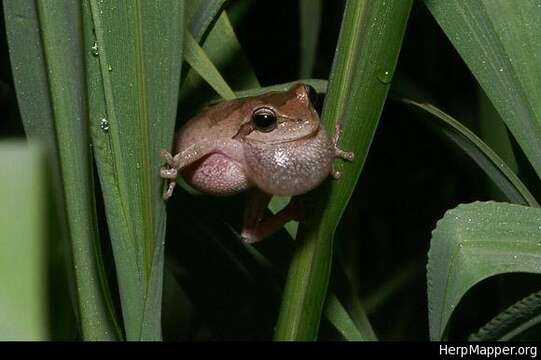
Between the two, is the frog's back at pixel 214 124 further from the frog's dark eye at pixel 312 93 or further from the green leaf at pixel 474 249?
the green leaf at pixel 474 249

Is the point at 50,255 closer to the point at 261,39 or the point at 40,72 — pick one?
the point at 40,72

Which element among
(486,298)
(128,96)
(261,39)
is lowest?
→ (486,298)

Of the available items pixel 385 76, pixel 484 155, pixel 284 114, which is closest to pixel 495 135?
pixel 484 155

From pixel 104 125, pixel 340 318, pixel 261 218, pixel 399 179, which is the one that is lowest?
pixel 399 179

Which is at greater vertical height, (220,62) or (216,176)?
(220,62)

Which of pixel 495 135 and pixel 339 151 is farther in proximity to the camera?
pixel 495 135

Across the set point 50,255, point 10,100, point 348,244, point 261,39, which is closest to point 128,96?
point 50,255

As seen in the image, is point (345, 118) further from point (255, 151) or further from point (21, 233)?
point (21, 233)
